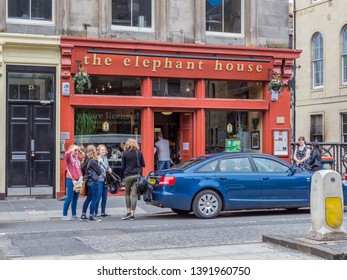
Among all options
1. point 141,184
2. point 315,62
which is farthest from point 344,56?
Answer: point 141,184

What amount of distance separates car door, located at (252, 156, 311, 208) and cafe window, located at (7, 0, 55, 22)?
316 inches

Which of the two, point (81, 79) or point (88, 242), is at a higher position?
point (81, 79)

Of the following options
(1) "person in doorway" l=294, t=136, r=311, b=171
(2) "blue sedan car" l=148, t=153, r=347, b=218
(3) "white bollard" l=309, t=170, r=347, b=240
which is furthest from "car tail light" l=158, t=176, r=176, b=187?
(1) "person in doorway" l=294, t=136, r=311, b=171

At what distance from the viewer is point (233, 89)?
20594 millimetres

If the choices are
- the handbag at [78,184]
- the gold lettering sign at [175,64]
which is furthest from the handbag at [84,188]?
the gold lettering sign at [175,64]

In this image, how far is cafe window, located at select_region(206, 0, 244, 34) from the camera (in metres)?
20.5

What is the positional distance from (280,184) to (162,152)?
589 cm

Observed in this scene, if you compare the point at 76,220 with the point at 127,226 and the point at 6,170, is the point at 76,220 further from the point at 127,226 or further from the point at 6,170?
the point at 6,170

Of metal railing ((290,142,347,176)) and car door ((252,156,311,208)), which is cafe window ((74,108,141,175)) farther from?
metal railing ((290,142,347,176))

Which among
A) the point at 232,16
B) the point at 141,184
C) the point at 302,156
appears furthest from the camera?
the point at 232,16

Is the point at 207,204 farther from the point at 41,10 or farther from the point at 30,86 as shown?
the point at 41,10

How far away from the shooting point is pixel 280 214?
15.0 meters

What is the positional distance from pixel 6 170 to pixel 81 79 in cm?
339

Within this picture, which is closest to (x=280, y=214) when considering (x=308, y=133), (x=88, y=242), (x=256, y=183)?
(x=256, y=183)
